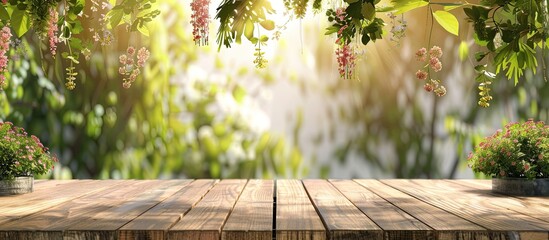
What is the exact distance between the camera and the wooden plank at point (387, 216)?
2.20 meters

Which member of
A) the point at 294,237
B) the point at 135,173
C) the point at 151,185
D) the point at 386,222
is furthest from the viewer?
the point at 135,173

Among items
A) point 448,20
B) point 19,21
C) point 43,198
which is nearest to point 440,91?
point 448,20

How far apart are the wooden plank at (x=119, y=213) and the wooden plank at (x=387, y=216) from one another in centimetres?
84

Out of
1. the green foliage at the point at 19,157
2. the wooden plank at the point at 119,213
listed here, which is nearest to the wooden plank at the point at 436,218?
the wooden plank at the point at 119,213

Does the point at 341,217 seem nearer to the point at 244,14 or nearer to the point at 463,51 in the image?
the point at 244,14

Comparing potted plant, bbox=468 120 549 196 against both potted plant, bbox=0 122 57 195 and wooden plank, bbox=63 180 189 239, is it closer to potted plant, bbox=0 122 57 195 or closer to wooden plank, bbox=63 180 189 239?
wooden plank, bbox=63 180 189 239

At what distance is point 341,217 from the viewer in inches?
99.7

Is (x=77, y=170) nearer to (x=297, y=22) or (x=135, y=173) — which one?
(x=135, y=173)

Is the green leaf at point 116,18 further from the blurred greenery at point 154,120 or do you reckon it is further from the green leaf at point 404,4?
the blurred greenery at point 154,120

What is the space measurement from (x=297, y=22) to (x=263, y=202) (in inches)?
96.5

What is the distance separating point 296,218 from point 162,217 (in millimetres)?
468

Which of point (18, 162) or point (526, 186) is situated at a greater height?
point (18, 162)

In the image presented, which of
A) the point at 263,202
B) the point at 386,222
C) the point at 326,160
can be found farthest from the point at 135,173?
the point at 386,222

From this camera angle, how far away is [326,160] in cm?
530
